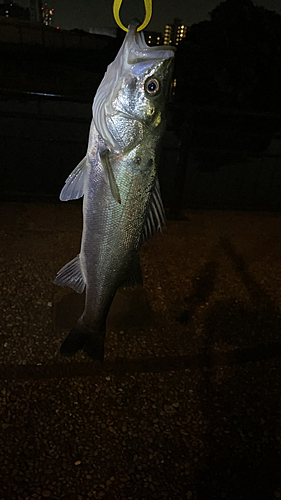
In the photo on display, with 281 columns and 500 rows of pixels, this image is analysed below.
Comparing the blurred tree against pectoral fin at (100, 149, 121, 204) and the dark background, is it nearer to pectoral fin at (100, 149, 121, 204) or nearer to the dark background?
the dark background

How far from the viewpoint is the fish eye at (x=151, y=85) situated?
1.92 metres

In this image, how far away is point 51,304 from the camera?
12.2 feet

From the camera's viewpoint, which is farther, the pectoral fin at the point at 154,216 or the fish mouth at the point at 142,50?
the pectoral fin at the point at 154,216

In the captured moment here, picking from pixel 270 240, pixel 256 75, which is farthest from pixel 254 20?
pixel 270 240

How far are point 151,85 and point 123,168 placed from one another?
47 centimetres

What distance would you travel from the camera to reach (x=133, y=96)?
194cm

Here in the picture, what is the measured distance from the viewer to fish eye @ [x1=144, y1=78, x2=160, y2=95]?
192cm

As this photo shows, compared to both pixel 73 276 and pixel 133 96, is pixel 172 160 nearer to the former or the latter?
pixel 73 276

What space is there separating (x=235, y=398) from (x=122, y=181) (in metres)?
2.08

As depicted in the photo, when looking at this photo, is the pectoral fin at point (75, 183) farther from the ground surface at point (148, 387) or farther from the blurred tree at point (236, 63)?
the blurred tree at point (236, 63)

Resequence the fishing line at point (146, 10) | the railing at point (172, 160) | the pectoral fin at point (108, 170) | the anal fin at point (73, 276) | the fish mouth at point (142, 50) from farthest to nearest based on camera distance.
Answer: the railing at point (172, 160), the anal fin at point (73, 276), the pectoral fin at point (108, 170), the fish mouth at point (142, 50), the fishing line at point (146, 10)

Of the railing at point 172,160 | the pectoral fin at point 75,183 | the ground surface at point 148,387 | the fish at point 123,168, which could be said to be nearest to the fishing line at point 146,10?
the fish at point 123,168

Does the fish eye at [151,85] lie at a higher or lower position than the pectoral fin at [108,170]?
higher

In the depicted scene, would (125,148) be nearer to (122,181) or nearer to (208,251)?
(122,181)
